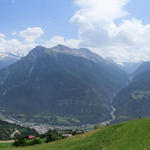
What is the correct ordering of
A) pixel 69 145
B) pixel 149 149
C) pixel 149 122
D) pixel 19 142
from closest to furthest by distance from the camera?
pixel 149 149, pixel 149 122, pixel 69 145, pixel 19 142

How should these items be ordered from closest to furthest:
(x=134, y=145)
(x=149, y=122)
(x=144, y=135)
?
(x=134, y=145)
(x=144, y=135)
(x=149, y=122)

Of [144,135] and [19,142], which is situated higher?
[144,135]

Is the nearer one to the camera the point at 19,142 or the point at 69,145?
the point at 69,145

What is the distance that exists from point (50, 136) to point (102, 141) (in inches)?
1452

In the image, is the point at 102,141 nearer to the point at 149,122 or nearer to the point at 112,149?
the point at 112,149

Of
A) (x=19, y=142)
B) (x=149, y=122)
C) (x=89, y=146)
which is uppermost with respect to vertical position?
(x=149, y=122)

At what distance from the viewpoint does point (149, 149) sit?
34812 mm

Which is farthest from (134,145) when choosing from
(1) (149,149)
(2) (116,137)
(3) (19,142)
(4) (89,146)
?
(3) (19,142)

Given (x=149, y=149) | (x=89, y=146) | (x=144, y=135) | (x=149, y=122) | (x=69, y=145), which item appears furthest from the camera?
(x=69, y=145)

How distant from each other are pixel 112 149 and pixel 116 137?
732 centimetres

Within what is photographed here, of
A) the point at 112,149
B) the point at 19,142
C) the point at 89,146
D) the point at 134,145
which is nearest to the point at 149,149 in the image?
the point at 134,145

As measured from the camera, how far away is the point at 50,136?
255 feet

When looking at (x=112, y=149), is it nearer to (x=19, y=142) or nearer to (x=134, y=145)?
(x=134, y=145)

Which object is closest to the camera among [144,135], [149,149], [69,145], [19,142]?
[149,149]
